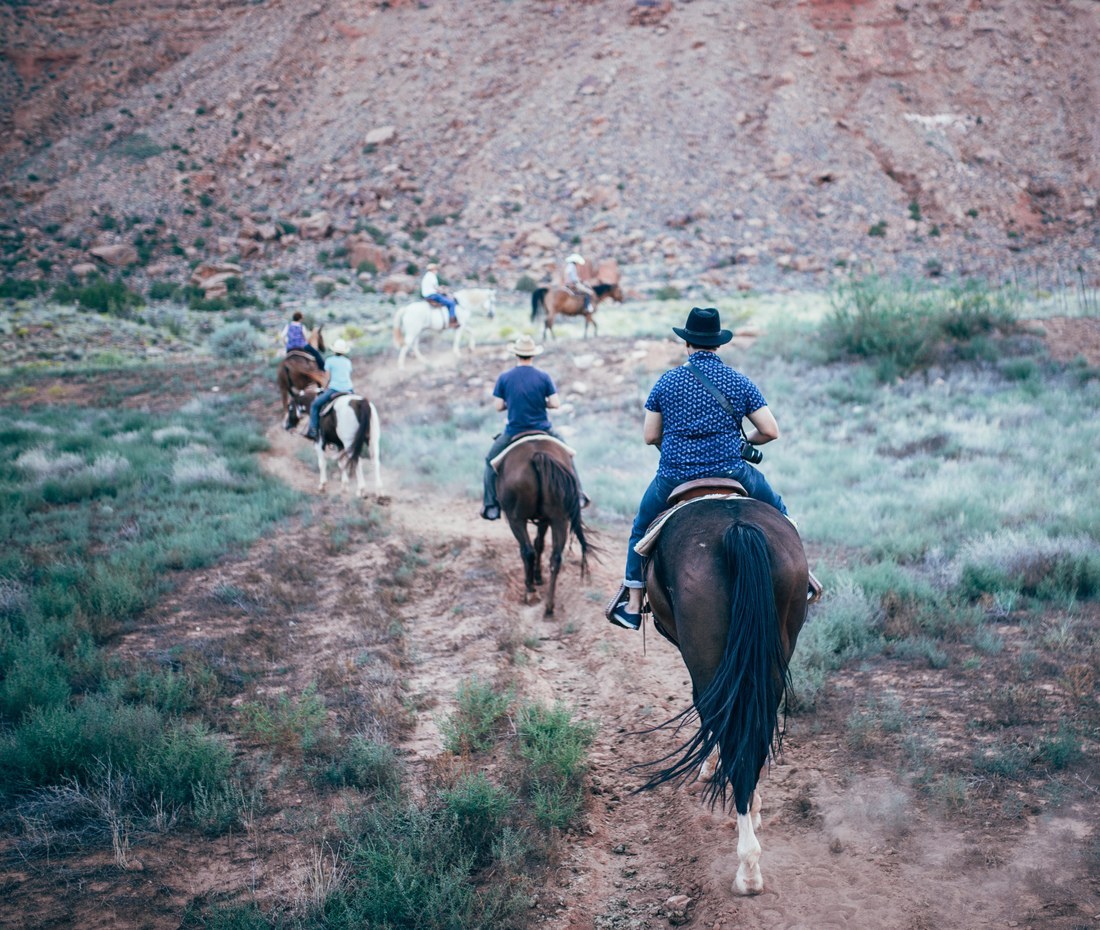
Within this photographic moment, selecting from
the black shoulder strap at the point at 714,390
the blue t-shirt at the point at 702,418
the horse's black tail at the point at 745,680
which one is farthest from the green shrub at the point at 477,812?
the black shoulder strap at the point at 714,390

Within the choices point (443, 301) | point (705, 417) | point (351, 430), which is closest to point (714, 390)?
point (705, 417)

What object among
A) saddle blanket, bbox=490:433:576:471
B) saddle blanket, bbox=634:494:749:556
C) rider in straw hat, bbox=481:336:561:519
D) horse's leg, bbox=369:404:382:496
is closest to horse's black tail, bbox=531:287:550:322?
horse's leg, bbox=369:404:382:496

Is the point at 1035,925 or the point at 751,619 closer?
the point at 1035,925

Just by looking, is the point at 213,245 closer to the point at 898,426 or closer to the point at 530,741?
the point at 898,426

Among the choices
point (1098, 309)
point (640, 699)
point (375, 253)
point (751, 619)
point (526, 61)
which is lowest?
point (640, 699)

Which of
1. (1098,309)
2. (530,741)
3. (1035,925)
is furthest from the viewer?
(1098,309)

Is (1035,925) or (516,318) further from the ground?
(516,318)

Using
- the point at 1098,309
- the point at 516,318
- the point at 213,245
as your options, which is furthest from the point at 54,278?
the point at 1098,309

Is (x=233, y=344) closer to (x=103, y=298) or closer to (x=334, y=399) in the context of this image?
(x=103, y=298)

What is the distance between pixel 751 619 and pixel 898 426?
10.9m

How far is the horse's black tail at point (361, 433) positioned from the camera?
1230cm

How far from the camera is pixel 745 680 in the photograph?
396cm

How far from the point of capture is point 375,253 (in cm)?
3891

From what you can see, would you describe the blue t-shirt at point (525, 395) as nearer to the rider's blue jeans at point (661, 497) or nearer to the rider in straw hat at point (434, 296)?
the rider's blue jeans at point (661, 497)
